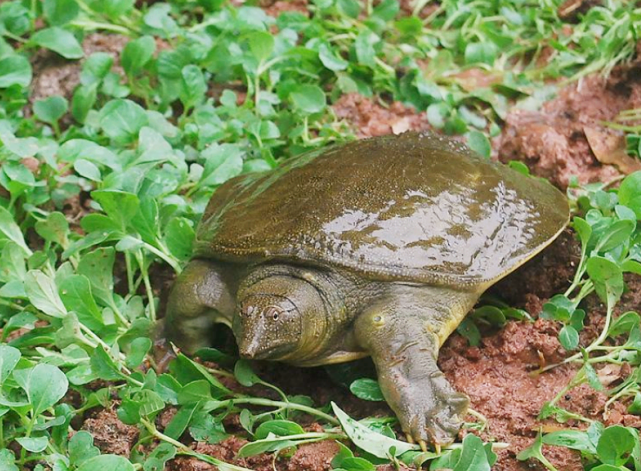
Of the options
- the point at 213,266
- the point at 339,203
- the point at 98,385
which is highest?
the point at 339,203

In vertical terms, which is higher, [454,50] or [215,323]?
[454,50]

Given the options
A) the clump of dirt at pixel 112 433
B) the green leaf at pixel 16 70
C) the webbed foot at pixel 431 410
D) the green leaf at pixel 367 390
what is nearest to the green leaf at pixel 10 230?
the clump of dirt at pixel 112 433

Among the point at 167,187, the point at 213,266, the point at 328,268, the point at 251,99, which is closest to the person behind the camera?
the point at 328,268

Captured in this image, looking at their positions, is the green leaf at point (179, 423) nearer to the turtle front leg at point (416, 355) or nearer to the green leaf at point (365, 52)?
the turtle front leg at point (416, 355)

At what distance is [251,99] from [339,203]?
136 cm

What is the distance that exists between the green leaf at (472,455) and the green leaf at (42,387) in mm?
1049

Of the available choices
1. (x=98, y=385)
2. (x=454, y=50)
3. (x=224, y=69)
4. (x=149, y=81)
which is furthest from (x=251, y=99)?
(x=98, y=385)

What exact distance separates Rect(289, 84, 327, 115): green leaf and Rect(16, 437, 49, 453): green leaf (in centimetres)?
180

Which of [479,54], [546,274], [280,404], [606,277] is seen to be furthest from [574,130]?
[280,404]

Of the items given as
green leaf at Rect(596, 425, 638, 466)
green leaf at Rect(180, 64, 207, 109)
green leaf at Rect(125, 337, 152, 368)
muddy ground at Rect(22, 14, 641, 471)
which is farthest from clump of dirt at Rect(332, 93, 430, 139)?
green leaf at Rect(596, 425, 638, 466)

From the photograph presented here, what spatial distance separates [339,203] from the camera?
2729 millimetres

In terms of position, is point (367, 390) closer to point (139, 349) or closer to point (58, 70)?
point (139, 349)

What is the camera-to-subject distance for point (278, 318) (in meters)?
2.56

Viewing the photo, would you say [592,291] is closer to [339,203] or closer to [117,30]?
[339,203]
